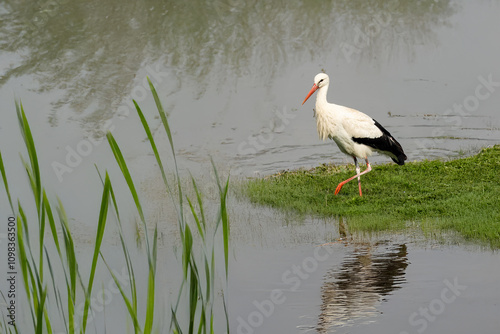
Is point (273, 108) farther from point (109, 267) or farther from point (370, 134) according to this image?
point (109, 267)

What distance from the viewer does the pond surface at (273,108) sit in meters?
7.13

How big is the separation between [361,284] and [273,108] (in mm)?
8831

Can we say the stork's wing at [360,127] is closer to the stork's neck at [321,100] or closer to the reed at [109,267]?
the stork's neck at [321,100]

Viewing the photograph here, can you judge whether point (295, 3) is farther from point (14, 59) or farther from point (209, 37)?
point (14, 59)

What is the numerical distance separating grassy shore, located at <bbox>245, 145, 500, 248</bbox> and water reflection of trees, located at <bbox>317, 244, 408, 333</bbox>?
94cm

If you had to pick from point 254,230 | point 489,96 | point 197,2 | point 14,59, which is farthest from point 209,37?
point 254,230

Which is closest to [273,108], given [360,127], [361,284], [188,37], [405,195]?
[188,37]

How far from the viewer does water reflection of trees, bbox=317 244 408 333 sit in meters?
6.51

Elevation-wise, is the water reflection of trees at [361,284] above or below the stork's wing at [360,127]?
below

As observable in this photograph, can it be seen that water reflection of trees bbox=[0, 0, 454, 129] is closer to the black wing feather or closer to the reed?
the black wing feather

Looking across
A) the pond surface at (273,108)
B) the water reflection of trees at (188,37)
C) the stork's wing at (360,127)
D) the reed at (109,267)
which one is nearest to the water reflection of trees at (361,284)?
the pond surface at (273,108)

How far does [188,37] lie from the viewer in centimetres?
1955

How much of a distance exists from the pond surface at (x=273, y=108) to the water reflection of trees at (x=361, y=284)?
2cm

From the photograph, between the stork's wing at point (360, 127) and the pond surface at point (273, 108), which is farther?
the stork's wing at point (360, 127)
